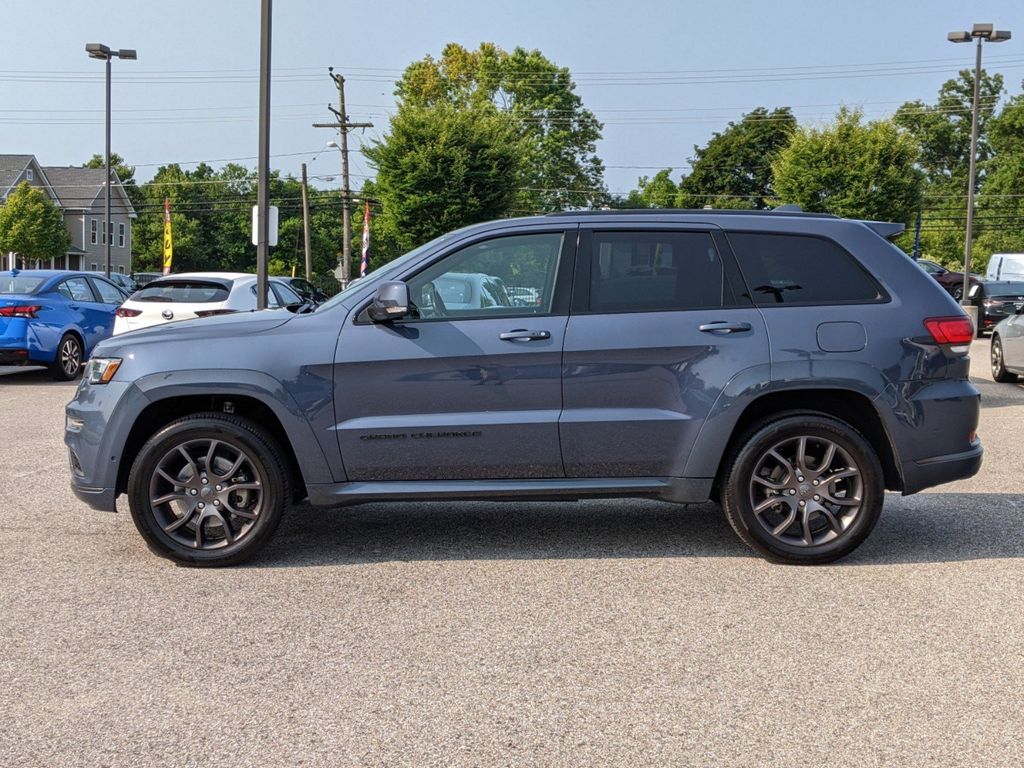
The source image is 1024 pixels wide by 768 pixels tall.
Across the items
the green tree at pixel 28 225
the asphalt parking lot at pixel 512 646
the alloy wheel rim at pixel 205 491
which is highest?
the green tree at pixel 28 225

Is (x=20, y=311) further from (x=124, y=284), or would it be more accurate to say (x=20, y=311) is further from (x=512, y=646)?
(x=512, y=646)

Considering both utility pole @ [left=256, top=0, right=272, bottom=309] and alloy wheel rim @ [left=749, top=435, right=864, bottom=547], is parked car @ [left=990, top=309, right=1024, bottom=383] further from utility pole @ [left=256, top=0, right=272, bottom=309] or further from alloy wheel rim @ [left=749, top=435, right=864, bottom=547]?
utility pole @ [left=256, top=0, right=272, bottom=309]

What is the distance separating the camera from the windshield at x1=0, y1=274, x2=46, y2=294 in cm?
1628

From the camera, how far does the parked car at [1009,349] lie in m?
15.0

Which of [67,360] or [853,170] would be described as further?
[853,170]

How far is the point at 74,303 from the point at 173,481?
12.5 metres

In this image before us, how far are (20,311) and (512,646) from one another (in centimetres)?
1358

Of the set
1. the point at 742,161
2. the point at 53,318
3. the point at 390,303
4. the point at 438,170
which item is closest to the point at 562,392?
the point at 390,303

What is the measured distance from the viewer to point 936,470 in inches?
225

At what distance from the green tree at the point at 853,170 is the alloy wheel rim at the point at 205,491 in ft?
100

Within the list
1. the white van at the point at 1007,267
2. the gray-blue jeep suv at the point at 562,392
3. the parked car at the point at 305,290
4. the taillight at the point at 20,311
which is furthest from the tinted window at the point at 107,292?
the white van at the point at 1007,267

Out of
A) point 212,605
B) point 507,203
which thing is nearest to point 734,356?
point 212,605

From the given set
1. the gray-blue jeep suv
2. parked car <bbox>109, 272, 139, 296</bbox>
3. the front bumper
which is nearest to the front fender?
the gray-blue jeep suv

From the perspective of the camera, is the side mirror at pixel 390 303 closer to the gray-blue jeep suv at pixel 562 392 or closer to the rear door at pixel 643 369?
the gray-blue jeep suv at pixel 562 392
